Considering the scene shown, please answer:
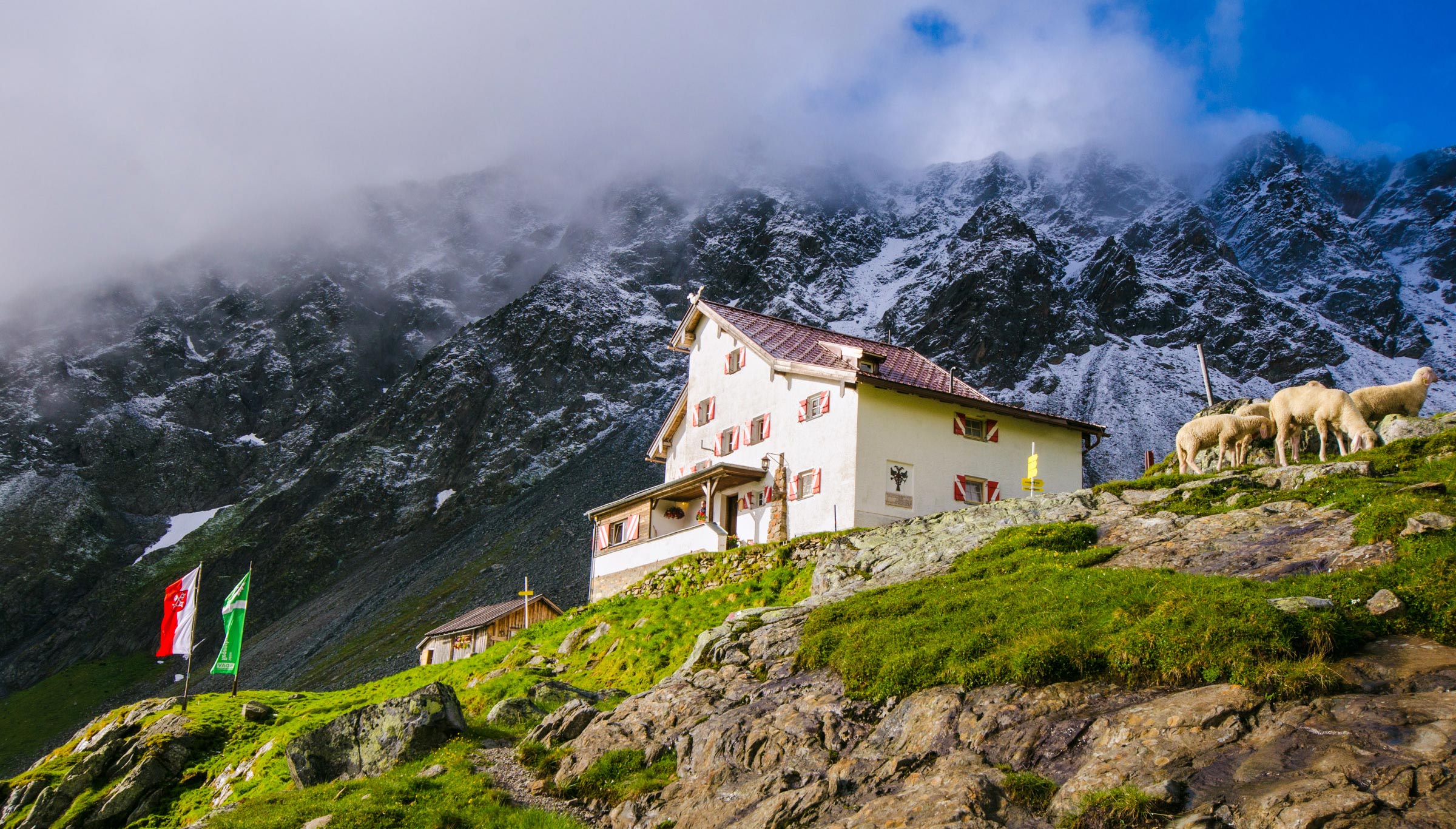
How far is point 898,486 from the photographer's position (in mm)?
34281

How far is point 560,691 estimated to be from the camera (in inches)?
884

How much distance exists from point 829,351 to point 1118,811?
32715 millimetres

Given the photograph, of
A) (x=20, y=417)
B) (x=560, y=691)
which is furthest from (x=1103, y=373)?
(x=20, y=417)

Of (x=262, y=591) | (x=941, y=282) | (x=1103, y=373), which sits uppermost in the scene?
(x=941, y=282)

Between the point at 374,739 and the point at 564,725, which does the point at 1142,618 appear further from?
the point at 374,739

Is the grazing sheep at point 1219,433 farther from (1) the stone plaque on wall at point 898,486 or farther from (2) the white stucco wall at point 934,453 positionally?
(1) the stone plaque on wall at point 898,486

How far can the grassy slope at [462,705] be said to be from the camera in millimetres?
14914

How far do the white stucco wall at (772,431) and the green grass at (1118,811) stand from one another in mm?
23533

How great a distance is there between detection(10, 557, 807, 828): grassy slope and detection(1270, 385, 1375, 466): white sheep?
13.3 meters

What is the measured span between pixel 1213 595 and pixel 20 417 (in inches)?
8381

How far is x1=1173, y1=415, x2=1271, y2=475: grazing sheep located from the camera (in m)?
25.2

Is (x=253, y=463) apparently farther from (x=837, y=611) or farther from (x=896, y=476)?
(x=837, y=611)

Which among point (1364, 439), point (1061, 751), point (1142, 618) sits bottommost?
point (1061, 751)

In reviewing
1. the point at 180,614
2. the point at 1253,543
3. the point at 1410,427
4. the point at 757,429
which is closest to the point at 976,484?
the point at 757,429
